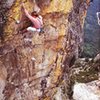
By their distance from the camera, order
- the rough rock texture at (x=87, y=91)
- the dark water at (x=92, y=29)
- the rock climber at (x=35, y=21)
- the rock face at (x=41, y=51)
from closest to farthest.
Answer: the rock climber at (x=35, y=21), the rock face at (x=41, y=51), the rough rock texture at (x=87, y=91), the dark water at (x=92, y=29)

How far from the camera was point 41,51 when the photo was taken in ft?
45.8

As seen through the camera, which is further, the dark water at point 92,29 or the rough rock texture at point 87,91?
the dark water at point 92,29

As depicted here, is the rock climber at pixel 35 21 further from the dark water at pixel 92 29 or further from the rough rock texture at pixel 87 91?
the dark water at pixel 92 29

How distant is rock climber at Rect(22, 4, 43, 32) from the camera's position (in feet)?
40.2

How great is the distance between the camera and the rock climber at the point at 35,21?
1226 centimetres

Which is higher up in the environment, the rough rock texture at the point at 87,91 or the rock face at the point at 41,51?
the rock face at the point at 41,51

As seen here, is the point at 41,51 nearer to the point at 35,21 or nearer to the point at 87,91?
the point at 35,21

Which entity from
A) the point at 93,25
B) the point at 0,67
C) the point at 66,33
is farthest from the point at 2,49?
the point at 93,25

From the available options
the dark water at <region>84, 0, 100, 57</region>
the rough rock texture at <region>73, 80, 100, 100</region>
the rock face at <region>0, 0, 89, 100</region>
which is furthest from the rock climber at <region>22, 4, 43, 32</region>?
the dark water at <region>84, 0, 100, 57</region>

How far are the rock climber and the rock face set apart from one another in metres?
0.26

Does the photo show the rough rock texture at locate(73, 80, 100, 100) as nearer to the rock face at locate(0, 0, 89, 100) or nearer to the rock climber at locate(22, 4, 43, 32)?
the rock face at locate(0, 0, 89, 100)

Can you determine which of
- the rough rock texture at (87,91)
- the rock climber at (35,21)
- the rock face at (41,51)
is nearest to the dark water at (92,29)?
the rock face at (41,51)

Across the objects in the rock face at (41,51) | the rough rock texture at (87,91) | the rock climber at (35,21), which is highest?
the rock climber at (35,21)

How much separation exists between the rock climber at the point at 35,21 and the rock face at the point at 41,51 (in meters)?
0.26
